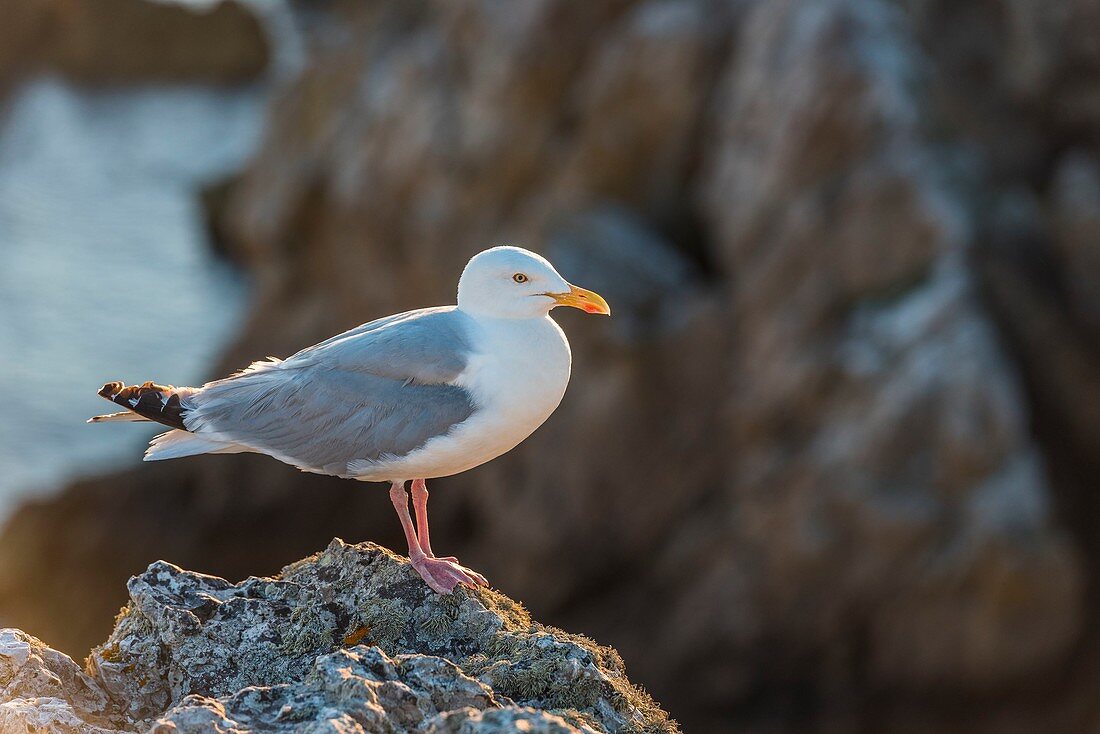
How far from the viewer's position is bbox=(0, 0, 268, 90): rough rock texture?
3822 cm

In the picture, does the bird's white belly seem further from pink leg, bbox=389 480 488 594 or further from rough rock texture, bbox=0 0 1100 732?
rough rock texture, bbox=0 0 1100 732

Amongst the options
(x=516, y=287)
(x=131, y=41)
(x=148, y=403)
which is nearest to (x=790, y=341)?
(x=516, y=287)

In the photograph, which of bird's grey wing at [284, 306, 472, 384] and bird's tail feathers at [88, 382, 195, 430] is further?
bird's tail feathers at [88, 382, 195, 430]

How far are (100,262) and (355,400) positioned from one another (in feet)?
78.8

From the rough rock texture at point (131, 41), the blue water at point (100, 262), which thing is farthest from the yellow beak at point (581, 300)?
the rough rock texture at point (131, 41)

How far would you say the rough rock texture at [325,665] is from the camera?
15.6 feet

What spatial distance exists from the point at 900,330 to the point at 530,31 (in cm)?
621

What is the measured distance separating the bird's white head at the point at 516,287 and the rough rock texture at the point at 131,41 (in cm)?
3317

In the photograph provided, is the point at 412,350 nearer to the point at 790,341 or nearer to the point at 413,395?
the point at 413,395

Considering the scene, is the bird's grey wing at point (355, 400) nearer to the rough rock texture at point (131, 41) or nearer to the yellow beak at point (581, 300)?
the yellow beak at point (581, 300)

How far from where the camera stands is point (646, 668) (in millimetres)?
13828

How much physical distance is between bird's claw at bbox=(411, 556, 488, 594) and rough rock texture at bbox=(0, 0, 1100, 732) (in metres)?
7.00

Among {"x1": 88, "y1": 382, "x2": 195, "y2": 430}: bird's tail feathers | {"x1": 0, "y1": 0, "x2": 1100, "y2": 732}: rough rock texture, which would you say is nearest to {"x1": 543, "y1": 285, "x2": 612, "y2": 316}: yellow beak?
{"x1": 88, "y1": 382, "x2": 195, "y2": 430}: bird's tail feathers

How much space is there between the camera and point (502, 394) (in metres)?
6.54
